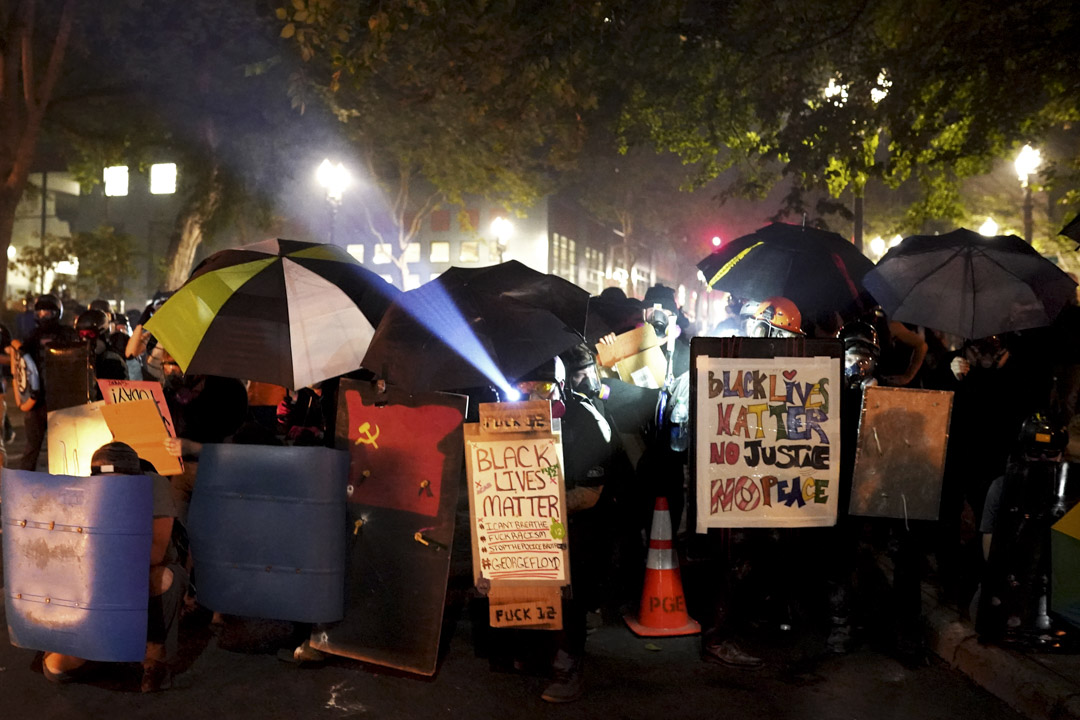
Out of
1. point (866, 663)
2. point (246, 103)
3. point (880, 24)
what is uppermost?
point (246, 103)

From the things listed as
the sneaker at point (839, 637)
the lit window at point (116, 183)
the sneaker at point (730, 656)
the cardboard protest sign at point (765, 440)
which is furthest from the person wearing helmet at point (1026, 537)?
the lit window at point (116, 183)

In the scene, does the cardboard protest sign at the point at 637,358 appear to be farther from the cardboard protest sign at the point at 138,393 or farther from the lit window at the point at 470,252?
the lit window at the point at 470,252

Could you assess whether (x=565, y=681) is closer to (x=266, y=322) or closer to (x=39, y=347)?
(x=266, y=322)

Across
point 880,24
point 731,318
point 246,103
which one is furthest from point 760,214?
point 731,318

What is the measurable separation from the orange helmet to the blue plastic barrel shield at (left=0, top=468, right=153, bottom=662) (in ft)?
11.9

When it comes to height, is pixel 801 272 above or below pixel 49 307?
above

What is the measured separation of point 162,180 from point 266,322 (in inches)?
1996

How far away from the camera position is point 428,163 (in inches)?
1350

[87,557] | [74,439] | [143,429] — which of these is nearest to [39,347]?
[74,439]

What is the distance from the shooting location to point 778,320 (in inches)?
229

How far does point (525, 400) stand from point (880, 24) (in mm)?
9056

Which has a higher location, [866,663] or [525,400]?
[525,400]

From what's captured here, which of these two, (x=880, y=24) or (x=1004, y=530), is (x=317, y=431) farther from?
(x=880, y=24)

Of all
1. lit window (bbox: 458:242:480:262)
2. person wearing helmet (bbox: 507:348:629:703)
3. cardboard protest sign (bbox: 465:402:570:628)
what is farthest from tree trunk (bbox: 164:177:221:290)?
lit window (bbox: 458:242:480:262)
